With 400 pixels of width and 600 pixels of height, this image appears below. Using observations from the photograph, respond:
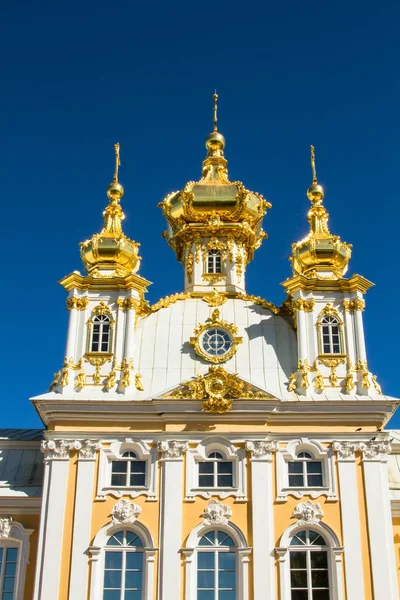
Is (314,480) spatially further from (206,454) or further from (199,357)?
(199,357)

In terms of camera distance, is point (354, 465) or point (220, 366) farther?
point (220, 366)

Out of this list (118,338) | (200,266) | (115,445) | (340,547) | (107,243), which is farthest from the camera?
(200,266)

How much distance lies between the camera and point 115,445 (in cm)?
2677

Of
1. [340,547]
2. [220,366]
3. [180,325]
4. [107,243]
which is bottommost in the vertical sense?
[340,547]

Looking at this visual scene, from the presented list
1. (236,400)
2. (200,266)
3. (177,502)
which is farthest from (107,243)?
(177,502)

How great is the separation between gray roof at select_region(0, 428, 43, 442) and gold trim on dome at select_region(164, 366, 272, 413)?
6129 mm

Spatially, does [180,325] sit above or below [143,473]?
above

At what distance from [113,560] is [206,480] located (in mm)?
3713

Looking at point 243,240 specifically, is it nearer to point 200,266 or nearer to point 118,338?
point 200,266

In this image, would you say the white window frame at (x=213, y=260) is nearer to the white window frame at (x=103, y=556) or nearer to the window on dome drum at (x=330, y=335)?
the window on dome drum at (x=330, y=335)

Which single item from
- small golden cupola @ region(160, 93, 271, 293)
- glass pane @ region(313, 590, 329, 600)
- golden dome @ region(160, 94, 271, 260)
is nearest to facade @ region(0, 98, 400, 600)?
glass pane @ region(313, 590, 329, 600)

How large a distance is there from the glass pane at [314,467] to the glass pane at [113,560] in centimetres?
643

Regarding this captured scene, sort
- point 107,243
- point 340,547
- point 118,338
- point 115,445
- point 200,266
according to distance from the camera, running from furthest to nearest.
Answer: point 200,266
point 107,243
point 118,338
point 115,445
point 340,547

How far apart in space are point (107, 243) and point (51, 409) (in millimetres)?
7386
